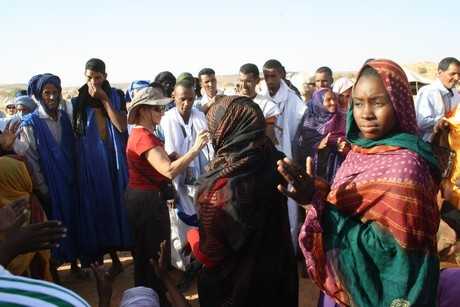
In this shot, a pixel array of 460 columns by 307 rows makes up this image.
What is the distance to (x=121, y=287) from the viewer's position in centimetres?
509

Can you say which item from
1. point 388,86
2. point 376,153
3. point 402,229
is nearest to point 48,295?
point 402,229

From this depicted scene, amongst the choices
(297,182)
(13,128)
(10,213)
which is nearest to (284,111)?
(13,128)

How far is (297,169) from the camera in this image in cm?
178

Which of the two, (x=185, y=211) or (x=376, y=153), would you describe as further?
(x=185, y=211)

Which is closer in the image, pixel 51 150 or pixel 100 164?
pixel 51 150

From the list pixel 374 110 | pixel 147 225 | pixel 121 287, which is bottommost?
pixel 121 287

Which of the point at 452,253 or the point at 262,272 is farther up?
the point at 262,272

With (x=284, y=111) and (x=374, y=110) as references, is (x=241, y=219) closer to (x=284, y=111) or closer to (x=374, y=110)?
(x=374, y=110)

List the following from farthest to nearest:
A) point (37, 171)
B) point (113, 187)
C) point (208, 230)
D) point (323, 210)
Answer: point (113, 187)
point (37, 171)
point (208, 230)
point (323, 210)

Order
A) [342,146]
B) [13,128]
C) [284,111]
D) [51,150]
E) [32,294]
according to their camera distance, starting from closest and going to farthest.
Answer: [32,294]
[13,128]
[342,146]
[51,150]
[284,111]

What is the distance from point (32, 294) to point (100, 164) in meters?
4.22

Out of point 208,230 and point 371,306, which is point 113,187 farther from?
point 371,306

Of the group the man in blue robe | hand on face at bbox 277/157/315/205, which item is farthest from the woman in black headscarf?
the man in blue robe

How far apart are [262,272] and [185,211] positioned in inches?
109
